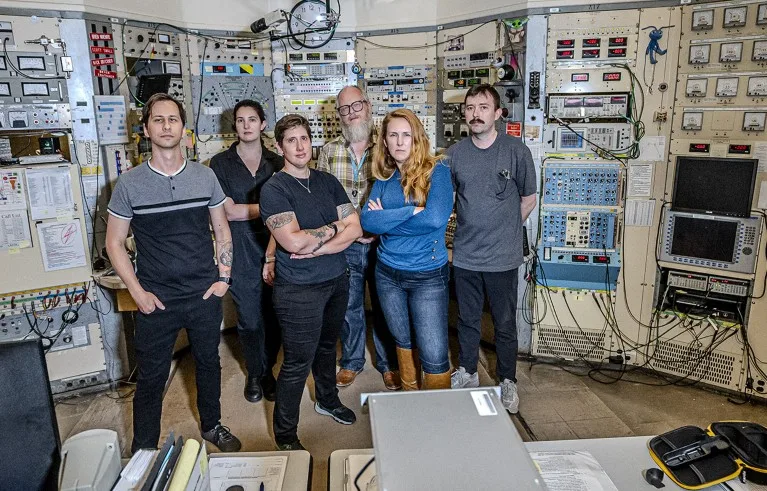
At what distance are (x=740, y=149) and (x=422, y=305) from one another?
7.18 feet

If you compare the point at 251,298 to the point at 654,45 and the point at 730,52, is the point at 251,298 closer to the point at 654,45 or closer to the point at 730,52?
the point at 654,45

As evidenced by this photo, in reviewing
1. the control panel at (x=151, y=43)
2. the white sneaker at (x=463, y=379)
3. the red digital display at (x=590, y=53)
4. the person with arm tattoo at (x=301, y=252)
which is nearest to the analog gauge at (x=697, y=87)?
the red digital display at (x=590, y=53)

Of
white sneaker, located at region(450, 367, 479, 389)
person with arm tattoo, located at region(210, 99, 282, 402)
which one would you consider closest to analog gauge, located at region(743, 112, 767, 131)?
white sneaker, located at region(450, 367, 479, 389)

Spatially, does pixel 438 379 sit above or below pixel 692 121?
below

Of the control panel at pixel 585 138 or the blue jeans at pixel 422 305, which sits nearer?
the blue jeans at pixel 422 305

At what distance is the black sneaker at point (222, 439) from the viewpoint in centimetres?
263

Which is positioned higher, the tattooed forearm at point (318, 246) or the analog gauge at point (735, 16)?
the analog gauge at point (735, 16)

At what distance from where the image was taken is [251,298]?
10.1 feet

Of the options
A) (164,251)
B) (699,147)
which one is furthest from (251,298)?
(699,147)

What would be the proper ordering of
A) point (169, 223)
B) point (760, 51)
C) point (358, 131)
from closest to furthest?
1. point (169, 223)
2. point (358, 131)
3. point (760, 51)

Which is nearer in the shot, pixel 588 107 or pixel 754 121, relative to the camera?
pixel 754 121

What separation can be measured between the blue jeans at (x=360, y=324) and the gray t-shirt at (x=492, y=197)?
58 cm

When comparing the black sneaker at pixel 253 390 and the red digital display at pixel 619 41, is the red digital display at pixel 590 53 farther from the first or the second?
the black sneaker at pixel 253 390

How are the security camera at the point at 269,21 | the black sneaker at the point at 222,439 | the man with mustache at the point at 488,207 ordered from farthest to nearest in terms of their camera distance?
1. the security camera at the point at 269,21
2. the man with mustache at the point at 488,207
3. the black sneaker at the point at 222,439
